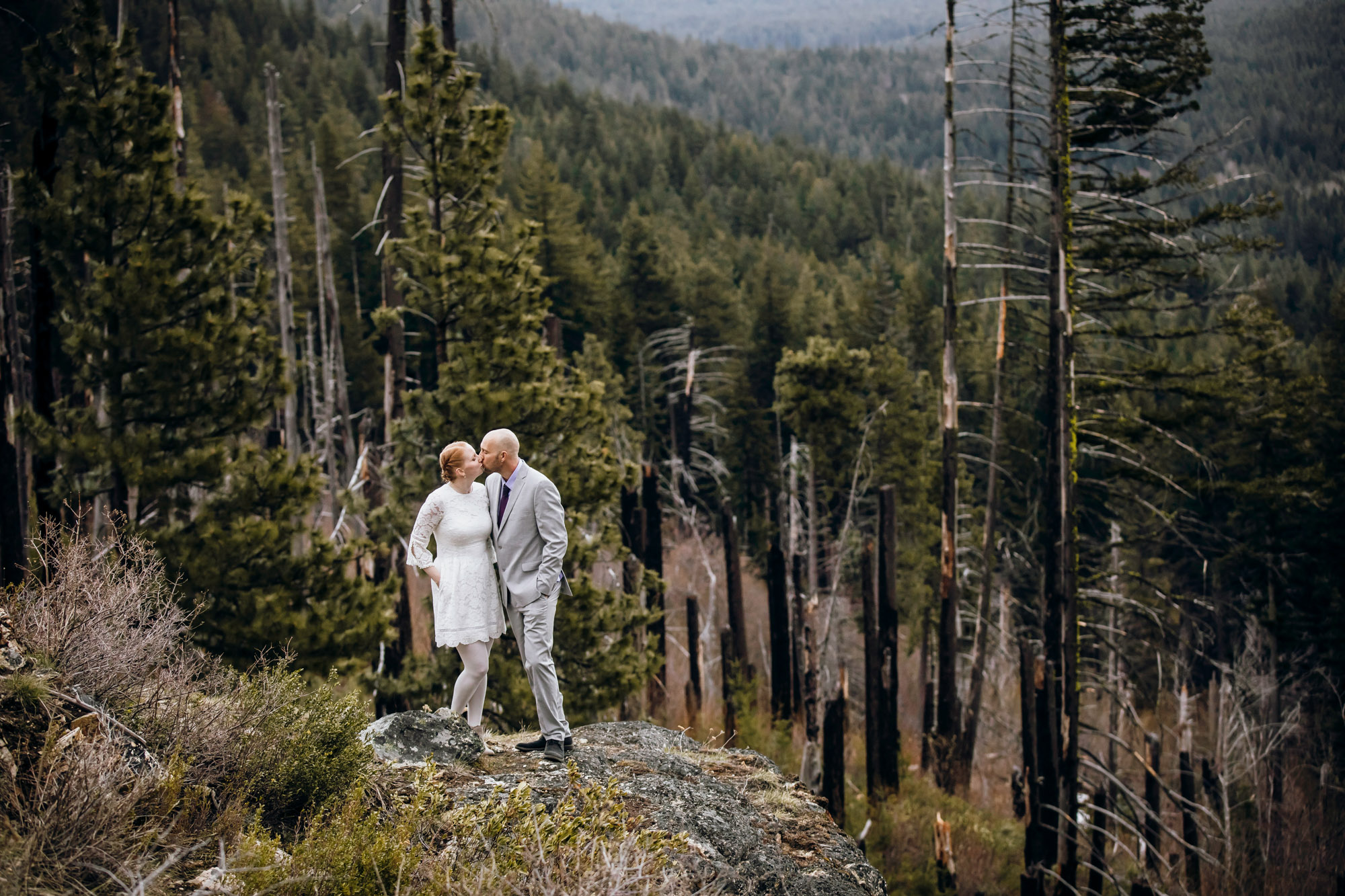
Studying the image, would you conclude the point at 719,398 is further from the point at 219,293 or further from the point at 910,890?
the point at 219,293

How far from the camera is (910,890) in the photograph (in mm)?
12531

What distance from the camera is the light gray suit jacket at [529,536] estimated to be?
5.29 metres

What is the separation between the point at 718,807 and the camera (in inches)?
206

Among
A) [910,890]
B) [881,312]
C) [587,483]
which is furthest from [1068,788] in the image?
[881,312]

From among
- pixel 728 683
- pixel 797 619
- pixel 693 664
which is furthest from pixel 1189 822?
pixel 693 664

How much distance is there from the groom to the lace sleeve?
1.07ft

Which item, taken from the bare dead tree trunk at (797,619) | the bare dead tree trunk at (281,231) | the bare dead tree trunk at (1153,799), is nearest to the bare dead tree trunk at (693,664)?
the bare dead tree trunk at (797,619)

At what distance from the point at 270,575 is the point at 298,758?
19.1ft

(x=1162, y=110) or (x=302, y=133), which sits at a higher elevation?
(x=302, y=133)

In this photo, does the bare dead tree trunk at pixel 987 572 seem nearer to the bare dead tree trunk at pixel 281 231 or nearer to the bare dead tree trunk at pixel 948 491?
the bare dead tree trunk at pixel 948 491

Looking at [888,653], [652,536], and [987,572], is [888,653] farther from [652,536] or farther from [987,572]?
[652,536]

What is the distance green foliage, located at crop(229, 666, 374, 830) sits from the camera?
4215 mm

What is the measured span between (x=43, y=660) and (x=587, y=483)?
7071 millimetres

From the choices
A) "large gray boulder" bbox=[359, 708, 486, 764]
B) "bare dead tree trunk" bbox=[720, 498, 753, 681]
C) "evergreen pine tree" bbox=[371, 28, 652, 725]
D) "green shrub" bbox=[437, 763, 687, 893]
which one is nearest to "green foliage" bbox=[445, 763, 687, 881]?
"green shrub" bbox=[437, 763, 687, 893]
